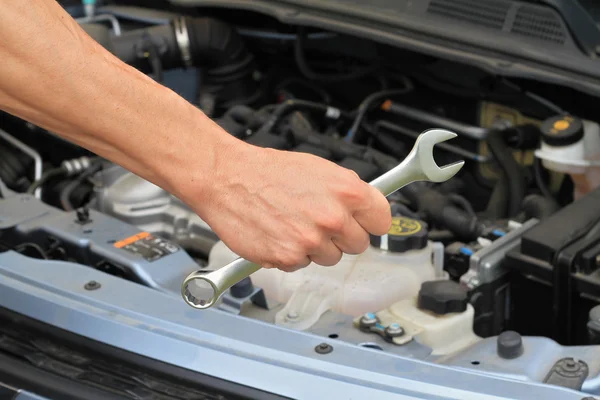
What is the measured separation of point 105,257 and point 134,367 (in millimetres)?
330

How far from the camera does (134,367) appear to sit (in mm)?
1397

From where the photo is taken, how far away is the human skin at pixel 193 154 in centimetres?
99

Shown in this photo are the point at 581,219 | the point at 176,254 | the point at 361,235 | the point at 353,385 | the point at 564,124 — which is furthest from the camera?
the point at 564,124

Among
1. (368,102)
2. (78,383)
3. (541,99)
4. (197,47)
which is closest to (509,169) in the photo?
(541,99)

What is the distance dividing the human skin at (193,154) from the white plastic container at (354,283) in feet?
1.66

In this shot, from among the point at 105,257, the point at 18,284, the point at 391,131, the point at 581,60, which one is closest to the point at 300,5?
the point at 391,131

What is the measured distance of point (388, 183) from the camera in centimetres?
109

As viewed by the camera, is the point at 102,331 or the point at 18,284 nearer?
the point at 102,331

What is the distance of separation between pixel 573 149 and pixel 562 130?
5cm

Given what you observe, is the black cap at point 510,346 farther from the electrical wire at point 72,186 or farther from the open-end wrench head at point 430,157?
the electrical wire at point 72,186

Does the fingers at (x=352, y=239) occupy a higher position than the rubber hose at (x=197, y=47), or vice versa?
the fingers at (x=352, y=239)

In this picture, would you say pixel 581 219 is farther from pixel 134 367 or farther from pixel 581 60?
pixel 134 367

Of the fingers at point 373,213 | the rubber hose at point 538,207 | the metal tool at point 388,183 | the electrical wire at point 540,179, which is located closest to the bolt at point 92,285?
the metal tool at point 388,183

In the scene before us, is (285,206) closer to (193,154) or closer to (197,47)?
(193,154)
